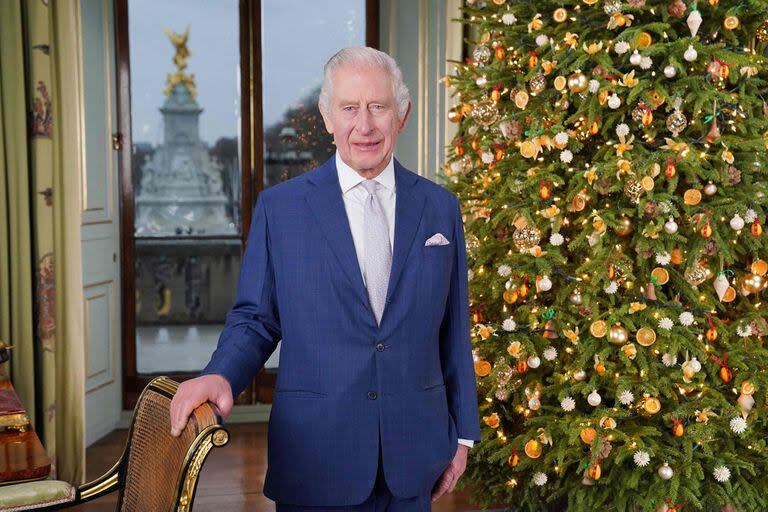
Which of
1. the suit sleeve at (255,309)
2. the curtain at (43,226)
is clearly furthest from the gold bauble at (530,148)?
the curtain at (43,226)

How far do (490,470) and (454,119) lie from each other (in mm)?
1471

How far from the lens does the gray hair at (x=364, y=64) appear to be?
1.43 metres

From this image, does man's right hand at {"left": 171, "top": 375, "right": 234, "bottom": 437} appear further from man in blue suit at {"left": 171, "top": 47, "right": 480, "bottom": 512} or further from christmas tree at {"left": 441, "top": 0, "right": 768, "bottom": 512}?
christmas tree at {"left": 441, "top": 0, "right": 768, "bottom": 512}

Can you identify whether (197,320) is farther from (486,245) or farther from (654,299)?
(654,299)

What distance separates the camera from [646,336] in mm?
2730

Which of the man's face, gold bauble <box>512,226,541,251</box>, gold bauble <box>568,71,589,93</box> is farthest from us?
gold bauble <box>512,226,541,251</box>

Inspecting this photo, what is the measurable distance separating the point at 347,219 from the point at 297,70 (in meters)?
4.04

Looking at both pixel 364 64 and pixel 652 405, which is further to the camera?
pixel 652 405

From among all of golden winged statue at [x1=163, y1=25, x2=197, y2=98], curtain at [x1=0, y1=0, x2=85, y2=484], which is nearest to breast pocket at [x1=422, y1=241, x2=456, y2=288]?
curtain at [x1=0, y1=0, x2=85, y2=484]

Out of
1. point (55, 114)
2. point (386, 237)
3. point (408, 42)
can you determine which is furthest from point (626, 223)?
point (408, 42)

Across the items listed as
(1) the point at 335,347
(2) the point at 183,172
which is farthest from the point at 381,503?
(2) the point at 183,172

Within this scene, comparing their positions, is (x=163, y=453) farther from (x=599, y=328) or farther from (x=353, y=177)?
(x=599, y=328)

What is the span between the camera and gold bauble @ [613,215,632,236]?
2.78 meters

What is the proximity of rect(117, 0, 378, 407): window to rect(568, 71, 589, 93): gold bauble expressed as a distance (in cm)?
281
